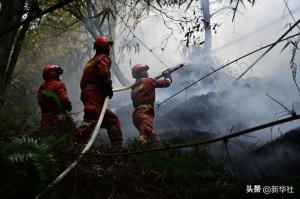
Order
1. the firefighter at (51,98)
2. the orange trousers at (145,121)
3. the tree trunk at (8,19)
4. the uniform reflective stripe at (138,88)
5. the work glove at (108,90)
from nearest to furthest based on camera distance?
the tree trunk at (8,19)
the work glove at (108,90)
the firefighter at (51,98)
the orange trousers at (145,121)
the uniform reflective stripe at (138,88)

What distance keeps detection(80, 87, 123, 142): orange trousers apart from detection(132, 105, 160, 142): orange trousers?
767 millimetres

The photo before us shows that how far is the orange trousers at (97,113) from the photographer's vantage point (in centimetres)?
591

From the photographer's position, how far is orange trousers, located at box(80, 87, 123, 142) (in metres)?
5.91

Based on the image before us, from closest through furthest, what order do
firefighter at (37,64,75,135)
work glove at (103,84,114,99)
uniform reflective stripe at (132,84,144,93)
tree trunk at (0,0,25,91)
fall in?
tree trunk at (0,0,25,91), work glove at (103,84,114,99), firefighter at (37,64,75,135), uniform reflective stripe at (132,84,144,93)

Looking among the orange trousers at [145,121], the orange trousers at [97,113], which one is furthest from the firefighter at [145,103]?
the orange trousers at [97,113]

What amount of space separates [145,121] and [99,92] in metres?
1.14

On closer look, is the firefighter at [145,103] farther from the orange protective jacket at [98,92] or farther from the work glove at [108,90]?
the work glove at [108,90]

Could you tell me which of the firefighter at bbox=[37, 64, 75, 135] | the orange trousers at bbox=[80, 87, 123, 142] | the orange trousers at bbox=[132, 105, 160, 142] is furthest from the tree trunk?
the orange trousers at bbox=[132, 105, 160, 142]

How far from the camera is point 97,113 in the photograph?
19.4 ft

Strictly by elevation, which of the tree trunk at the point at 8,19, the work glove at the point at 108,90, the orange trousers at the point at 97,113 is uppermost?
the tree trunk at the point at 8,19

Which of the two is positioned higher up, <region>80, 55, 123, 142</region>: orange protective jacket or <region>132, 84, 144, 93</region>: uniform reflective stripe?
<region>132, 84, 144, 93</region>: uniform reflective stripe

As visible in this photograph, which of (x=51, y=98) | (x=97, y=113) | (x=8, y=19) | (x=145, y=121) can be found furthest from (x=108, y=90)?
(x=8, y=19)

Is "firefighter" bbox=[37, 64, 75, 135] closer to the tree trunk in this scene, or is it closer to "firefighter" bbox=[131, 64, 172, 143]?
the tree trunk

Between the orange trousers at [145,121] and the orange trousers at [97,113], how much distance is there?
77 centimetres
